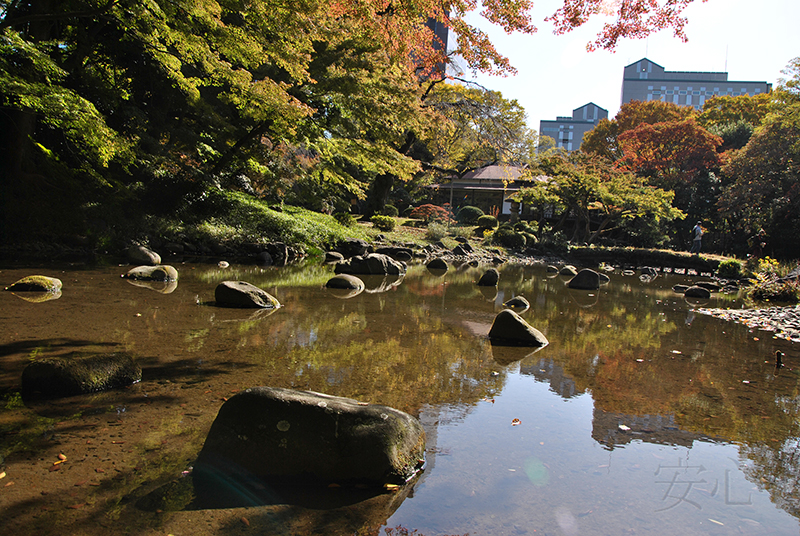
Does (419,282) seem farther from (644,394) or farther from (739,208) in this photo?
(739,208)

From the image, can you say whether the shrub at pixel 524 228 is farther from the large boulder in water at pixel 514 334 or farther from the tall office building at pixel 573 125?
the tall office building at pixel 573 125

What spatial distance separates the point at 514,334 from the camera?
20.4ft

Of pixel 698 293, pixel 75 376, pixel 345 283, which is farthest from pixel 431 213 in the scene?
pixel 75 376

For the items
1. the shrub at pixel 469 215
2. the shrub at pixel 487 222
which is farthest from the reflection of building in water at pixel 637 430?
the shrub at pixel 469 215

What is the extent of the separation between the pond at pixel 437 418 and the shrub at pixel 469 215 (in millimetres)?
23859

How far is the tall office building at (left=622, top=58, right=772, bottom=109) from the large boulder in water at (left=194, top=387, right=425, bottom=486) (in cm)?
11285

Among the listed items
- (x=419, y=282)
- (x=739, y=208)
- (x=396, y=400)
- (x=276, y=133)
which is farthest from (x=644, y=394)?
(x=739, y=208)

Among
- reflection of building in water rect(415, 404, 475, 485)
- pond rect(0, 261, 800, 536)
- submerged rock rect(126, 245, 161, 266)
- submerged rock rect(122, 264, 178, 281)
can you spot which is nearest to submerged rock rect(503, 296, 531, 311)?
pond rect(0, 261, 800, 536)

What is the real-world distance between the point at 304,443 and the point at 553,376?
305 centimetres

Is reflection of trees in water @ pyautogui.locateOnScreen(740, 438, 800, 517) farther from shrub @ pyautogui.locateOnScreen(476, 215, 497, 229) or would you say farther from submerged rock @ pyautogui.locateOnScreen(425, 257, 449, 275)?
shrub @ pyautogui.locateOnScreen(476, 215, 497, 229)

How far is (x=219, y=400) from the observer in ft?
12.1

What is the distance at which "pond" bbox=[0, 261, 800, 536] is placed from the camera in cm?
244

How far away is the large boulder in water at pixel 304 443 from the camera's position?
2.71 metres

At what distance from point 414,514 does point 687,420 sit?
2.67 metres
